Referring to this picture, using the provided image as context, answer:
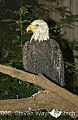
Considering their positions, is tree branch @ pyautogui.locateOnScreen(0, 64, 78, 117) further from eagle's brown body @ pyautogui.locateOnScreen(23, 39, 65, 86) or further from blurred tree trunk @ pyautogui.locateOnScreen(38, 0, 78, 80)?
blurred tree trunk @ pyautogui.locateOnScreen(38, 0, 78, 80)

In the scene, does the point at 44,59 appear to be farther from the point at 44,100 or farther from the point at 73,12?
the point at 73,12

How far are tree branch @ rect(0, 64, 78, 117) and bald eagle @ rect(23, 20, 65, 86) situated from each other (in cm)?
21

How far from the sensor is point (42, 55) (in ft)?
6.28

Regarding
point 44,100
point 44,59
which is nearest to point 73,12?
point 44,59

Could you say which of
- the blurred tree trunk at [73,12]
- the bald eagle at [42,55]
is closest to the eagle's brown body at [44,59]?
the bald eagle at [42,55]

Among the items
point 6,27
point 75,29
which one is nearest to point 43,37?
point 6,27

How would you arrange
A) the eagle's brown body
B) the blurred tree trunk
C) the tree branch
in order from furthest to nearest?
the blurred tree trunk → the eagle's brown body → the tree branch

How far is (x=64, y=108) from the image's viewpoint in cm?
179

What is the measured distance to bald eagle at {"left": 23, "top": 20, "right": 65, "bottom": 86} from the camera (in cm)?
192

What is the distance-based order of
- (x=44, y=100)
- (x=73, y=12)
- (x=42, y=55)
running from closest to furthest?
(x=44, y=100)
(x=42, y=55)
(x=73, y=12)

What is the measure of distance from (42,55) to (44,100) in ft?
0.98

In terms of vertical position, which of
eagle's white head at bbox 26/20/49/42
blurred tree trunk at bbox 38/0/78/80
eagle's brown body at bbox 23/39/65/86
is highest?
eagle's white head at bbox 26/20/49/42

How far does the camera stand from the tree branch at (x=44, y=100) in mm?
1646

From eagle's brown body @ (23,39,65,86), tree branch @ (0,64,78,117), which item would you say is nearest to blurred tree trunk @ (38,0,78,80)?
eagle's brown body @ (23,39,65,86)
